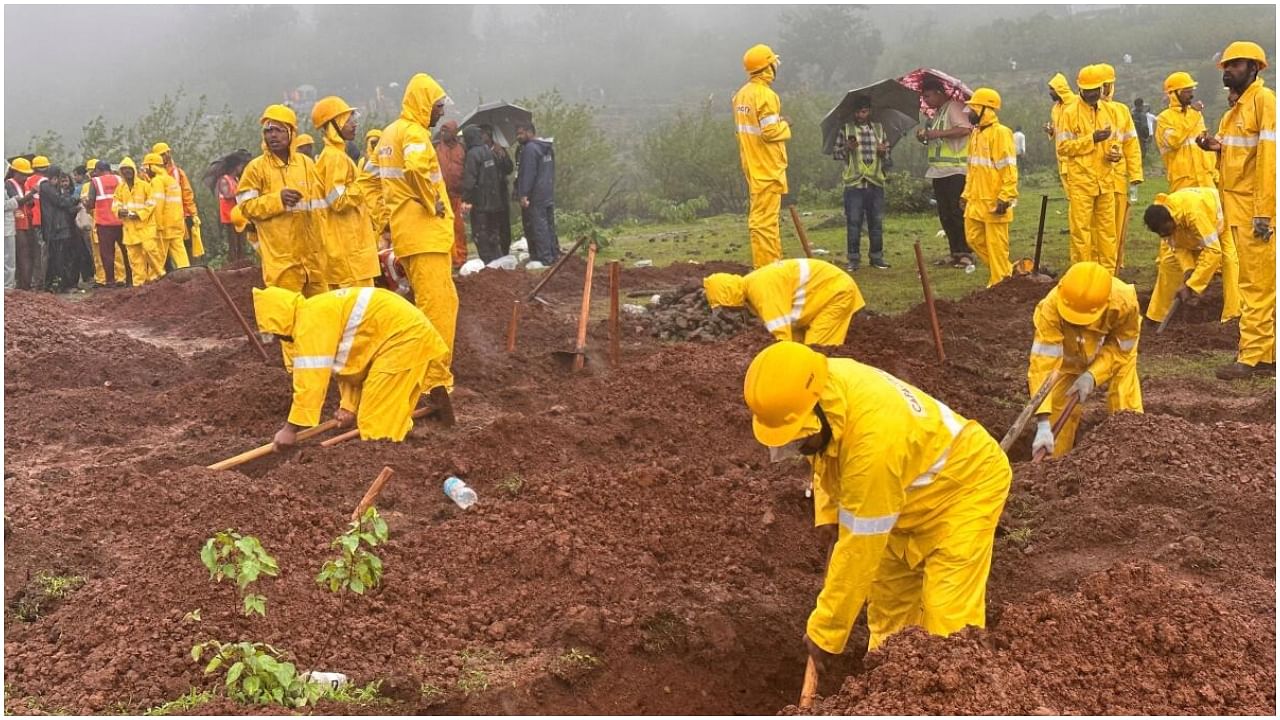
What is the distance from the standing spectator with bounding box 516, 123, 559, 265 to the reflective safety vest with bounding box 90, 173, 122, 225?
241 inches

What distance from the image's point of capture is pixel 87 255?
1844 centimetres

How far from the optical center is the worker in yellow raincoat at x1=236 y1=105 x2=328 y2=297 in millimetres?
9258

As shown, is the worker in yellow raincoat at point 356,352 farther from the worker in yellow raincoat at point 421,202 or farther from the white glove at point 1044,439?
the white glove at point 1044,439

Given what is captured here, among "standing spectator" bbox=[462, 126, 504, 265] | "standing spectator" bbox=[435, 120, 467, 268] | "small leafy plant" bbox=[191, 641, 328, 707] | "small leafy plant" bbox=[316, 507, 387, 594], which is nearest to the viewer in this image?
"small leafy plant" bbox=[191, 641, 328, 707]

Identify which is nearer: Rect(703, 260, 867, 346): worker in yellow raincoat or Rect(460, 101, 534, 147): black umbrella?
Rect(703, 260, 867, 346): worker in yellow raincoat

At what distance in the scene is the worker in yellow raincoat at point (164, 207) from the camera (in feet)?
55.4

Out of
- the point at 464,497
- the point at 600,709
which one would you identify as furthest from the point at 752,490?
the point at 600,709

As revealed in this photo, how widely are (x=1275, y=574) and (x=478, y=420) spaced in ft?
17.1

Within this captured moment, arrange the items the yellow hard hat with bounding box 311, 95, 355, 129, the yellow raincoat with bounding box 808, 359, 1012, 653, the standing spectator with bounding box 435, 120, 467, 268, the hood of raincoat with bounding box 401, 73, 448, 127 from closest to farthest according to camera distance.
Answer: the yellow raincoat with bounding box 808, 359, 1012, 653
the hood of raincoat with bounding box 401, 73, 448, 127
the yellow hard hat with bounding box 311, 95, 355, 129
the standing spectator with bounding box 435, 120, 467, 268

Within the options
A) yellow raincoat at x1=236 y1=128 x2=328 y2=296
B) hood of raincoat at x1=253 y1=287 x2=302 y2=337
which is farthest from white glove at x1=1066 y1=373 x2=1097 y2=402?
yellow raincoat at x1=236 y1=128 x2=328 y2=296

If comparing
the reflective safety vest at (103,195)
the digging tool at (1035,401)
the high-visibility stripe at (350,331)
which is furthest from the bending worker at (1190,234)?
the reflective safety vest at (103,195)

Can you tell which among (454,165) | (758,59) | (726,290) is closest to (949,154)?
(758,59)

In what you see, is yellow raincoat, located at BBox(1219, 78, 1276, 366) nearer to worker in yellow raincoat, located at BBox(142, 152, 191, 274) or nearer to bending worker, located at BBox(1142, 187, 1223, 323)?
bending worker, located at BBox(1142, 187, 1223, 323)

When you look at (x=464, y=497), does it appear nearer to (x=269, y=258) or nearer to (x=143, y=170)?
(x=269, y=258)
